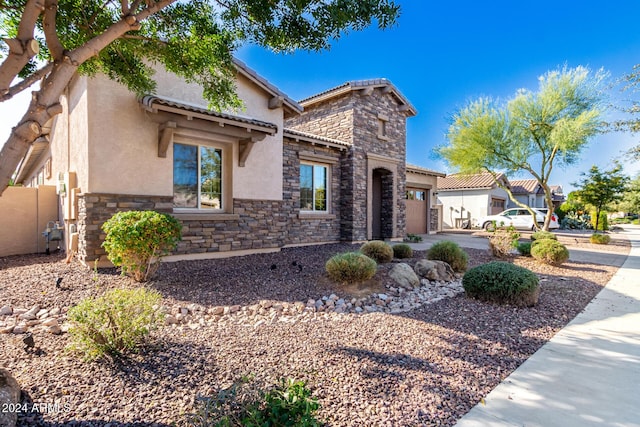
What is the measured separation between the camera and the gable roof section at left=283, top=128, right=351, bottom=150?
1023 centimetres

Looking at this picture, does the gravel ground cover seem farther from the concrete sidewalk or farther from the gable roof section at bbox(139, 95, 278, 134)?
the gable roof section at bbox(139, 95, 278, 134)

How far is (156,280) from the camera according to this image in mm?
6016

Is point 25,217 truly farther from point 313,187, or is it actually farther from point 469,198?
point 469,198

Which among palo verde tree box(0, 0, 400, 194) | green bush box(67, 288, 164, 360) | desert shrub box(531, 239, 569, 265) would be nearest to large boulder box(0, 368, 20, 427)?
green bush box(67, 288, 164, 360)

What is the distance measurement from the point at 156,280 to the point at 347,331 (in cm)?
413

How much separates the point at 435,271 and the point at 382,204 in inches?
283

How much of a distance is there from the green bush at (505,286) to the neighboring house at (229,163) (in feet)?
18.7

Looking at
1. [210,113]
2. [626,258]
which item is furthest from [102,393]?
[626,258]

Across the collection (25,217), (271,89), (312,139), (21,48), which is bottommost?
(25,217)

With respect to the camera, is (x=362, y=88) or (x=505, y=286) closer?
(x=505, y=286)

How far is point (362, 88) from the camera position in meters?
12.1

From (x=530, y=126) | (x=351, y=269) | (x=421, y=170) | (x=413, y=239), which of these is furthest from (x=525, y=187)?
(x=351, y=269)

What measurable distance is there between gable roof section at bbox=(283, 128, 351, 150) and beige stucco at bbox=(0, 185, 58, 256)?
7.82 m

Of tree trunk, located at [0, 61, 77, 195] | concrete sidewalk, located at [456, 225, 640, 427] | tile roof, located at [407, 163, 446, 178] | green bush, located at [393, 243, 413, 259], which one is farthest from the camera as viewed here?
tile roof, located at [407, 163, 446, 178]
